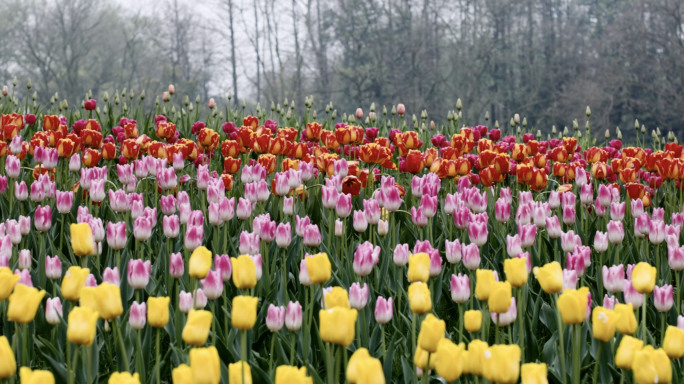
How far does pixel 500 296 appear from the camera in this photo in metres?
1.69

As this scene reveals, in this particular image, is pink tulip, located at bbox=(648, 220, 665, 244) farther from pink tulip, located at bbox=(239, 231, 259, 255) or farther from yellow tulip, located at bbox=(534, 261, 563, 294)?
pink tulip, located at bbox=(239, 231, 259, 255)

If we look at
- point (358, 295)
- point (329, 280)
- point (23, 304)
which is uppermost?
point (23, 304)

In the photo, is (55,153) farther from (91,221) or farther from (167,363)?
(167,363)

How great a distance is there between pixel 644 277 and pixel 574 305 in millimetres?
395

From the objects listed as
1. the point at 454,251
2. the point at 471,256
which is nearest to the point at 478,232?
the point at 454,251

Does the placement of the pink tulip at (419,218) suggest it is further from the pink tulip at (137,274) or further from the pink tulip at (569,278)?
the pink tulip at (137,274)

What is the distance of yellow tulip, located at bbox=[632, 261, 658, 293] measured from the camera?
1.84 meters

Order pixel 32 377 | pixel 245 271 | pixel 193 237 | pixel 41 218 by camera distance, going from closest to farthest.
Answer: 1. pixel 32 377
2. pixel 245 271
3. pixel 193 237
4. pixel 41 218

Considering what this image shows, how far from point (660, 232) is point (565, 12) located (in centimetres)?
3948

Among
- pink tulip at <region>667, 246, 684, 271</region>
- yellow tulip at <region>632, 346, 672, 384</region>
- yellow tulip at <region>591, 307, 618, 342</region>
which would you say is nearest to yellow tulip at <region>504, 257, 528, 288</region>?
yellow tulip at <region>591, 307, 618, 342</region>

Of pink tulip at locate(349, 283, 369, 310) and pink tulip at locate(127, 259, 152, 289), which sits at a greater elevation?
pink tulip at locate(127, 259, 152, 289)

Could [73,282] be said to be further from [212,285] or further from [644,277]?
[644,277]

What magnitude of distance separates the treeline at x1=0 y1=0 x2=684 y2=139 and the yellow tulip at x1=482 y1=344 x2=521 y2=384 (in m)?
25.0

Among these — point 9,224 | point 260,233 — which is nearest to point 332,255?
point 260,233
